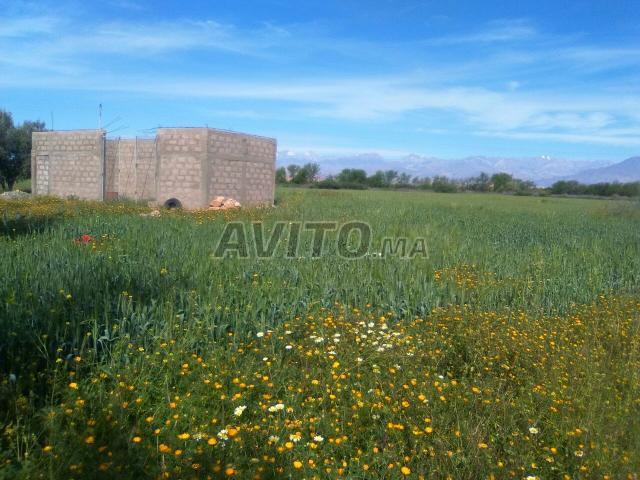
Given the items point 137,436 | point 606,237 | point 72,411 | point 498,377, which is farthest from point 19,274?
point 606,237

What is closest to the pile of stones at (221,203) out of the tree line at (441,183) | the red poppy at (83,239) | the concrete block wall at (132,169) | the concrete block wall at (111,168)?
the concrete block wall at (132,169)

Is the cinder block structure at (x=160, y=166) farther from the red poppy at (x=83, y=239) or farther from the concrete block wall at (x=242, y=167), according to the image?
the red poppy at (x=83, y=239)

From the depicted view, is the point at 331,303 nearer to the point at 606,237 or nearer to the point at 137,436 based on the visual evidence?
the point at 137,436

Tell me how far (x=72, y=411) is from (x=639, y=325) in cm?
573

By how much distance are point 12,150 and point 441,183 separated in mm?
55234

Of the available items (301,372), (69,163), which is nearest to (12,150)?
(69,163)

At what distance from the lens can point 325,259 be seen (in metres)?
7.84

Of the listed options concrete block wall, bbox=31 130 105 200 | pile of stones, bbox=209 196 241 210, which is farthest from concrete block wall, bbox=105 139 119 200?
pile of stones, bbox=209 196 241 210

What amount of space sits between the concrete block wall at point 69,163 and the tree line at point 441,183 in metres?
42.4

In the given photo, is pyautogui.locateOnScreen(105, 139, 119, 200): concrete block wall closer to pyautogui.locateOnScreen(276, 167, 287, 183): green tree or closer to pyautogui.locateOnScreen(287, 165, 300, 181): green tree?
pyautogui.locateOnScreen(276, 167, 287, 183): green tree

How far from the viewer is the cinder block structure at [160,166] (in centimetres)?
1636

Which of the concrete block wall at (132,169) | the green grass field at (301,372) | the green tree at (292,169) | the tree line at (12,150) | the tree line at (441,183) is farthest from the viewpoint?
the green tree at (292,169)

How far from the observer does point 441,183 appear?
224 feet

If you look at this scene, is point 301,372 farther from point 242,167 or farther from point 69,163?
point 69,163
